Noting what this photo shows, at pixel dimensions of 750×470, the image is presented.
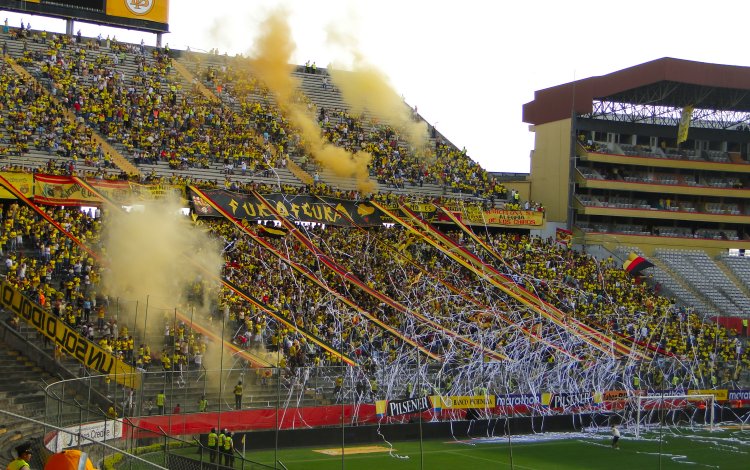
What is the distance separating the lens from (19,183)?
3578 centimetres

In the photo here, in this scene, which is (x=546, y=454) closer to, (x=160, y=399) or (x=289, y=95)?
(x=160, y=399)

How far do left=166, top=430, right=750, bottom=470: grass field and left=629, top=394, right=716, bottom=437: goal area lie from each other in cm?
136

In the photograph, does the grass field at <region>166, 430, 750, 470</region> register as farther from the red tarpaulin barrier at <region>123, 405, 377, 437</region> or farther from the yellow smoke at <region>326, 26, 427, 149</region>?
the yellow smoke at <region>326, 26, 427, 149</region>

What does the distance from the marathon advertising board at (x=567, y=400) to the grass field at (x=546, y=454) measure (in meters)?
1.01

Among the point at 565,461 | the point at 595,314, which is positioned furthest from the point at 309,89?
the point at 565,461

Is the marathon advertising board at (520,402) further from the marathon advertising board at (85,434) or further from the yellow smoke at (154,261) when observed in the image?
the marathon advertising board at (85,434)

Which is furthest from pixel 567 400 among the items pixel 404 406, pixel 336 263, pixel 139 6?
pixel 139 6

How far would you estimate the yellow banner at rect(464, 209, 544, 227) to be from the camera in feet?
161

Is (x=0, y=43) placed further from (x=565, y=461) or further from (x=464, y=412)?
(x=565, y=461)

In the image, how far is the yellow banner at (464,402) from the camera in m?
32.7

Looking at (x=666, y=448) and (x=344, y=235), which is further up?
(x=344, y=235)

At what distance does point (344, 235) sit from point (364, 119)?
13.5 meters

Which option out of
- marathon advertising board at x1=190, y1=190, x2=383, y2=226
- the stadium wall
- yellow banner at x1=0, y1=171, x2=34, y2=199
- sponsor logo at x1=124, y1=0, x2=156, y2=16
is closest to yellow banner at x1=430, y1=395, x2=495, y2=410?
marathon advertising board at x1=190, y1=190, x2=383, y2=226

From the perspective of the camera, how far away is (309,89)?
56.2 metres
